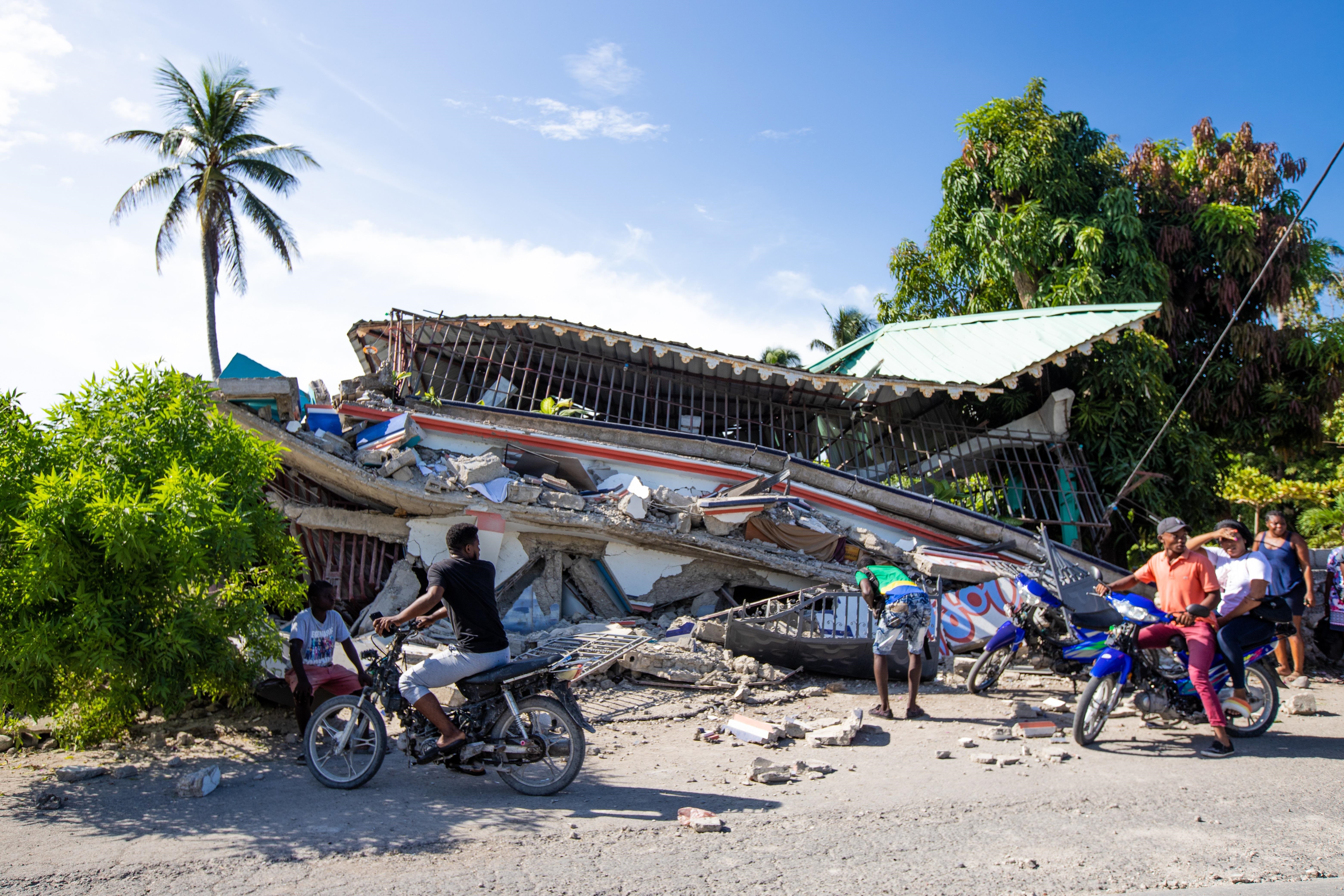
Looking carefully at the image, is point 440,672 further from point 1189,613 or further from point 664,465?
point 664,465

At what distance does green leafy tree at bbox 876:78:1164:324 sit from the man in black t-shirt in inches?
622

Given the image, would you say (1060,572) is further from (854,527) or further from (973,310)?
(973,310)

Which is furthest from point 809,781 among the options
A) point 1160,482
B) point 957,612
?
point 1160,482

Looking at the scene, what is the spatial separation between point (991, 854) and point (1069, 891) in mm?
436

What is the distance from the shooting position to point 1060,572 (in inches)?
259

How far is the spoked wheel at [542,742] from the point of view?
4.78 m

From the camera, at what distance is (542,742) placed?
189 inches

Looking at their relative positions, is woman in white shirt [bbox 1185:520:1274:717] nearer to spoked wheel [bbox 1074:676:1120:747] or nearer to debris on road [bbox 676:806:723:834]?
spoked wheel [bbox 1074:676:1120:747]

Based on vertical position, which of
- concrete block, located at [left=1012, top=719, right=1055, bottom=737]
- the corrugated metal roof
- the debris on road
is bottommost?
the debris on road

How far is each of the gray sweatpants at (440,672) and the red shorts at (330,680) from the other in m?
1.36

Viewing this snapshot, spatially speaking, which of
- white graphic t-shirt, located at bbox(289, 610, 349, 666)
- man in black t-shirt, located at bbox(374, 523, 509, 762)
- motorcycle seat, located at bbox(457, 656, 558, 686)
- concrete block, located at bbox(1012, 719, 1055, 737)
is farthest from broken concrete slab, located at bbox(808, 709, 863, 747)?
white graphic t-shirt, located at bbox(289, 610, 349, 666)

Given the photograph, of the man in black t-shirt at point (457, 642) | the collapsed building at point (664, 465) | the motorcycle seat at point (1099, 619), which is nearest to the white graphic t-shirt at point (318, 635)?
the man in black t-shirt at point (457, 642)

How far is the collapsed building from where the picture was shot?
10211 mm

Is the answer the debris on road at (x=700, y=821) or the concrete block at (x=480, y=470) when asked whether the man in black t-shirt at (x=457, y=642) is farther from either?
the concrete block at (x=480, y=470)
